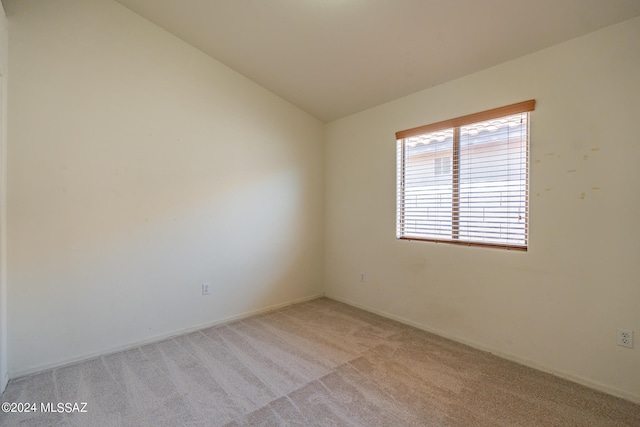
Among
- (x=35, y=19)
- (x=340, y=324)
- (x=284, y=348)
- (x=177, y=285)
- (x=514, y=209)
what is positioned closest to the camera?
(x=35, y=19)

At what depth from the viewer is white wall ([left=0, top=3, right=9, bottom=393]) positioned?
6.79ft

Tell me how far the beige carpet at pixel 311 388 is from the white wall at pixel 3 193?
264mm

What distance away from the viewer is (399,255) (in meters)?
3.31

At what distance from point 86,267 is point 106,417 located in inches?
50.2

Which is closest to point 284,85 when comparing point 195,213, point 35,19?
point 195,213

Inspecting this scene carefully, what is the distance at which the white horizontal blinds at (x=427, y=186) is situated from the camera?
2.95 metres

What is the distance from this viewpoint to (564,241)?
7.22ft

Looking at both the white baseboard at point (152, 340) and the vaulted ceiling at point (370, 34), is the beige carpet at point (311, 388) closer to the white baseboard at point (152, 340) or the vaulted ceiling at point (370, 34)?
the white baseboard at point (152, 340)

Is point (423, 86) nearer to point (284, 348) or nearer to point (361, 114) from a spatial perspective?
point (361, 114)

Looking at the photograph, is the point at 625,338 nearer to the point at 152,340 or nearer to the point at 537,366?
the point at 537,366

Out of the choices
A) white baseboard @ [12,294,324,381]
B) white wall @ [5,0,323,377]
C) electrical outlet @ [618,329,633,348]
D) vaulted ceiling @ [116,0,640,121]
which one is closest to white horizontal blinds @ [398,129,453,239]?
vaulted ceiling @ [116,0,640,121]

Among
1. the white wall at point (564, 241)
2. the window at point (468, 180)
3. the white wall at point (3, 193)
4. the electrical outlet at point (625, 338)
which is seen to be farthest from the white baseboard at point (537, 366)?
the white wall at point (3, 193)

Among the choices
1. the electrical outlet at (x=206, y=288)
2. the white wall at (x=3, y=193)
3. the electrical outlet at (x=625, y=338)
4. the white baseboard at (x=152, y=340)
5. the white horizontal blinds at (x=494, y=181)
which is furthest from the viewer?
the electrical outlet at (x=206, y=288)

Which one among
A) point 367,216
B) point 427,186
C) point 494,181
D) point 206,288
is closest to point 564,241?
point 494,181
